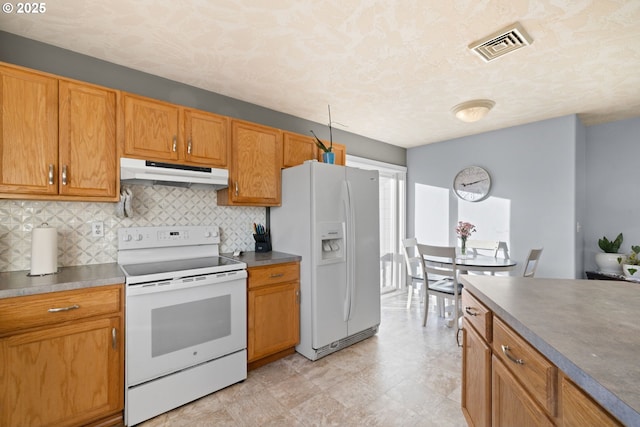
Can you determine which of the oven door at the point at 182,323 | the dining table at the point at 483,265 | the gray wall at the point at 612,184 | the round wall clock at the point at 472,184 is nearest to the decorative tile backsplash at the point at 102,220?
the oven door at the point at 182,323

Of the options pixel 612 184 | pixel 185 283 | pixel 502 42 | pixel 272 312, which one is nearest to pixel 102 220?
pixel 185 283

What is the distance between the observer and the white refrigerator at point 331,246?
257 centimetres

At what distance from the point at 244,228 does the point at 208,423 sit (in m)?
1.64

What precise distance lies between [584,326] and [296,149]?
260cm

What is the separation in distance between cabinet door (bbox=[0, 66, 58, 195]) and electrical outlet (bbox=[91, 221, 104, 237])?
0.40m

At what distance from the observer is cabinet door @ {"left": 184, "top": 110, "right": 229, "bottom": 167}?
2.35 metres

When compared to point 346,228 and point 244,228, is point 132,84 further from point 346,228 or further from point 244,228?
point 346,228

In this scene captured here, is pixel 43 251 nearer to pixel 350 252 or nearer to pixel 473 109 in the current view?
pixel 350 252

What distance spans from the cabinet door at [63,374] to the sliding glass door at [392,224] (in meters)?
3.69

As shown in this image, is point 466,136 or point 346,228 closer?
point 346,228

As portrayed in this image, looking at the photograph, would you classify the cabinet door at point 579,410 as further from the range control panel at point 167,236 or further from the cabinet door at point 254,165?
the range control panel at point 167,236

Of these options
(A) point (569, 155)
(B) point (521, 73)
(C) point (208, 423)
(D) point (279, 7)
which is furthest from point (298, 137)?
(A) point (569, 155)

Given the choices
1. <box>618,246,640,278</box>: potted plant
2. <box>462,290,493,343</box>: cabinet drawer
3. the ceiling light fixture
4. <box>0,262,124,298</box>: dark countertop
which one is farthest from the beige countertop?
<box>618,246,640,278</box>: potted plant

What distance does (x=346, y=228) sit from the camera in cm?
276
